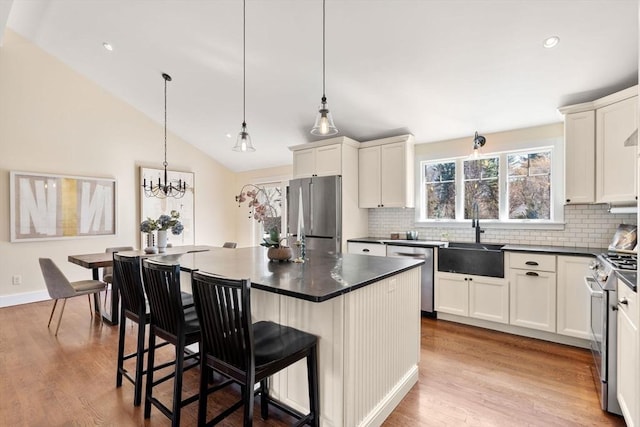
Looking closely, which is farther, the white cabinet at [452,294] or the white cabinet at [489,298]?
the white cabinet at [452,294]

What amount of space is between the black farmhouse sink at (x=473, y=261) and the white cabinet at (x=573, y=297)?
0.52 meters

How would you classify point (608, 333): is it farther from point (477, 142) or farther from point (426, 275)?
point (477, 142)

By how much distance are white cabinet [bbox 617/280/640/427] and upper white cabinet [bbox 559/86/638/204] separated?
4.77 feet

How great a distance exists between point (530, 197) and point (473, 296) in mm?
1419

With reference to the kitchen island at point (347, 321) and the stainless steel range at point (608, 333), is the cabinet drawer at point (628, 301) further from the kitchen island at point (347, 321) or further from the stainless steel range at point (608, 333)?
the kitchen island at point (347, 321)

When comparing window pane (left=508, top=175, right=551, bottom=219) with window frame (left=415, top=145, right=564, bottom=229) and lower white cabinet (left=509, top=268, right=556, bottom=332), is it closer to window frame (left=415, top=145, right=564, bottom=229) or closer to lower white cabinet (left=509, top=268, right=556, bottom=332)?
window frame (left=415, top=145, right=564, bottom=229)

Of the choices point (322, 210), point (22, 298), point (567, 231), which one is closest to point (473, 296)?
point (567, 231)

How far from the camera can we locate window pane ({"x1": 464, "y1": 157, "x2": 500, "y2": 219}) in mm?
4020

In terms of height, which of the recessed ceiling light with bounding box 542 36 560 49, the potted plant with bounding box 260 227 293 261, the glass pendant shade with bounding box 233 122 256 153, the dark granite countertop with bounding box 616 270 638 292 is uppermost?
the recessed ceiling light with bounding box 542 36 560 49

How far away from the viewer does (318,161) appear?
462cm

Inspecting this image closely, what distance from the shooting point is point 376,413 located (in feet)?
6.16

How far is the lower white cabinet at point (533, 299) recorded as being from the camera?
307cm

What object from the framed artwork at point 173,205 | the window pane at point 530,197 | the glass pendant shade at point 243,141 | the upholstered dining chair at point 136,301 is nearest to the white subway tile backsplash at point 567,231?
the window pane at point 530,197

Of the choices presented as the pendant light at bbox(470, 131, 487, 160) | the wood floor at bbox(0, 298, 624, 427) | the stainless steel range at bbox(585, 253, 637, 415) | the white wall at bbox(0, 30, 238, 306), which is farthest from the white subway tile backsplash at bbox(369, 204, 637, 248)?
the white wall at bbox(0, 30, 238, 306)
